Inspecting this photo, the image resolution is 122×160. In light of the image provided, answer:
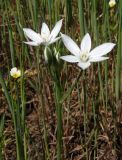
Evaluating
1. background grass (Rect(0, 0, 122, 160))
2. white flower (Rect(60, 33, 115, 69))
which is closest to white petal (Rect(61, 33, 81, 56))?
white flower (Rect(60, 33, 115, 69))

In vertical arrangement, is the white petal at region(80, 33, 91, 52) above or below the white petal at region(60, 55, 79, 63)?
above

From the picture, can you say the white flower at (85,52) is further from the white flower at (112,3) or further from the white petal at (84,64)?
the white flower at (112,3)

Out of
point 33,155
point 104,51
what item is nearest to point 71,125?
point 33,155

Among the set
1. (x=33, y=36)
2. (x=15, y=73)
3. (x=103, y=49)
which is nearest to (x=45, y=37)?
(x=33, y=36)

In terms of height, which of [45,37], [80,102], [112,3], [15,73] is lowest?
[80,102]

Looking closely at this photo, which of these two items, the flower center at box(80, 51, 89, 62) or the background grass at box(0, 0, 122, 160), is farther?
the background grass at box(0, 0, 122, 160)

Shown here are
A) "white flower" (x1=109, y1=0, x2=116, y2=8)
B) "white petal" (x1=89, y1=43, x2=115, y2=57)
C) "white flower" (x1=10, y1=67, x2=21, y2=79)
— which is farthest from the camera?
"white flower" (x1=109, y1=0, x2=116, y2=8)

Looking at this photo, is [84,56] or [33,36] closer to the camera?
[84,56]

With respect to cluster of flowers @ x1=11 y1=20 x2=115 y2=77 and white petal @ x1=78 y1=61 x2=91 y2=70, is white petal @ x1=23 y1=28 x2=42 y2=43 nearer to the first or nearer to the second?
cluster of flowers @ x1=11 y1=20 x2=115 y2=77

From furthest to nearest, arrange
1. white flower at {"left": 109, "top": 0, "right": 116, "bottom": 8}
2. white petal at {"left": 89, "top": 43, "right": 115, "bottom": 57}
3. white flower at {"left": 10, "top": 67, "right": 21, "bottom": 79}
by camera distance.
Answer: white flower at {"left": 109, "top": 0, "right": 116, "bottom": 8} → white flower at {"left": 10, "top": 67, "right": 21, "bottom": 79} → white petal at {"left": 89, "top": 43, "right": 115, "bottom": 57}

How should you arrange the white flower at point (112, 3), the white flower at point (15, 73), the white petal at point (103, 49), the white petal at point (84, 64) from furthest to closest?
the white flower at point (112, 3) → the white flower at point (15, 73) → the white petal at point (103, 49) → the white petal at point (84, 64)

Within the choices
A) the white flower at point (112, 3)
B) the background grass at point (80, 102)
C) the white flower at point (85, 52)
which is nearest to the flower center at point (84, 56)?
the white flower at point (85, 52)

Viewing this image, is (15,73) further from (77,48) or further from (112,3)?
(112,3)
